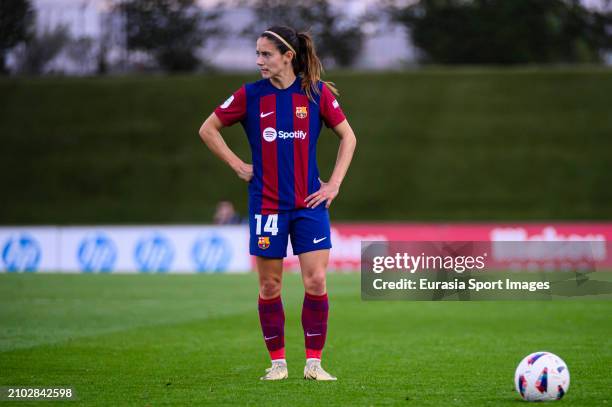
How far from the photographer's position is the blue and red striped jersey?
7.11 meters

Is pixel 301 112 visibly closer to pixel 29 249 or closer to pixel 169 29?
pixel 29 249

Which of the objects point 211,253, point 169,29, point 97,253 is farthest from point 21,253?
point 169,29

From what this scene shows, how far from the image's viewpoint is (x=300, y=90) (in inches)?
284

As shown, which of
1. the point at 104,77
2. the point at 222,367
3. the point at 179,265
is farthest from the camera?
the point at 104,77

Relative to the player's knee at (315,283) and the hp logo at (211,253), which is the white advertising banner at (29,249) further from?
the player's knee at (315,283)

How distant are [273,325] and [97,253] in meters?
17.4

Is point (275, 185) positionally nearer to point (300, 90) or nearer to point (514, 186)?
point (300, 90)

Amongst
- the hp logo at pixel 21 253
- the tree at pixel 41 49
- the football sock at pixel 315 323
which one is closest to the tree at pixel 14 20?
the tree at pixel 41 49

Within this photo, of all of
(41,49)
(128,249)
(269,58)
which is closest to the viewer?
(269,58)

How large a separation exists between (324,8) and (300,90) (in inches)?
1138

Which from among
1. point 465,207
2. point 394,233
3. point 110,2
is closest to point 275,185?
point 394,233

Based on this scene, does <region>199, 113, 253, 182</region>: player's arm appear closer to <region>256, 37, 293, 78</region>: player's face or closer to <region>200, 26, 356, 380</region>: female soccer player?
<region>200, 26, 356, 380</region>: female soccer player

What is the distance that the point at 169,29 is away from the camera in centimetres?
3441

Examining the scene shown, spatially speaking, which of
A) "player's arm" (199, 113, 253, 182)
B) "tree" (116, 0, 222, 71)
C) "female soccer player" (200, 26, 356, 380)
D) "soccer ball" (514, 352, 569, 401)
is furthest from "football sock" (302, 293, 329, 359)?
"tree" (116, 0, 222, 71)
